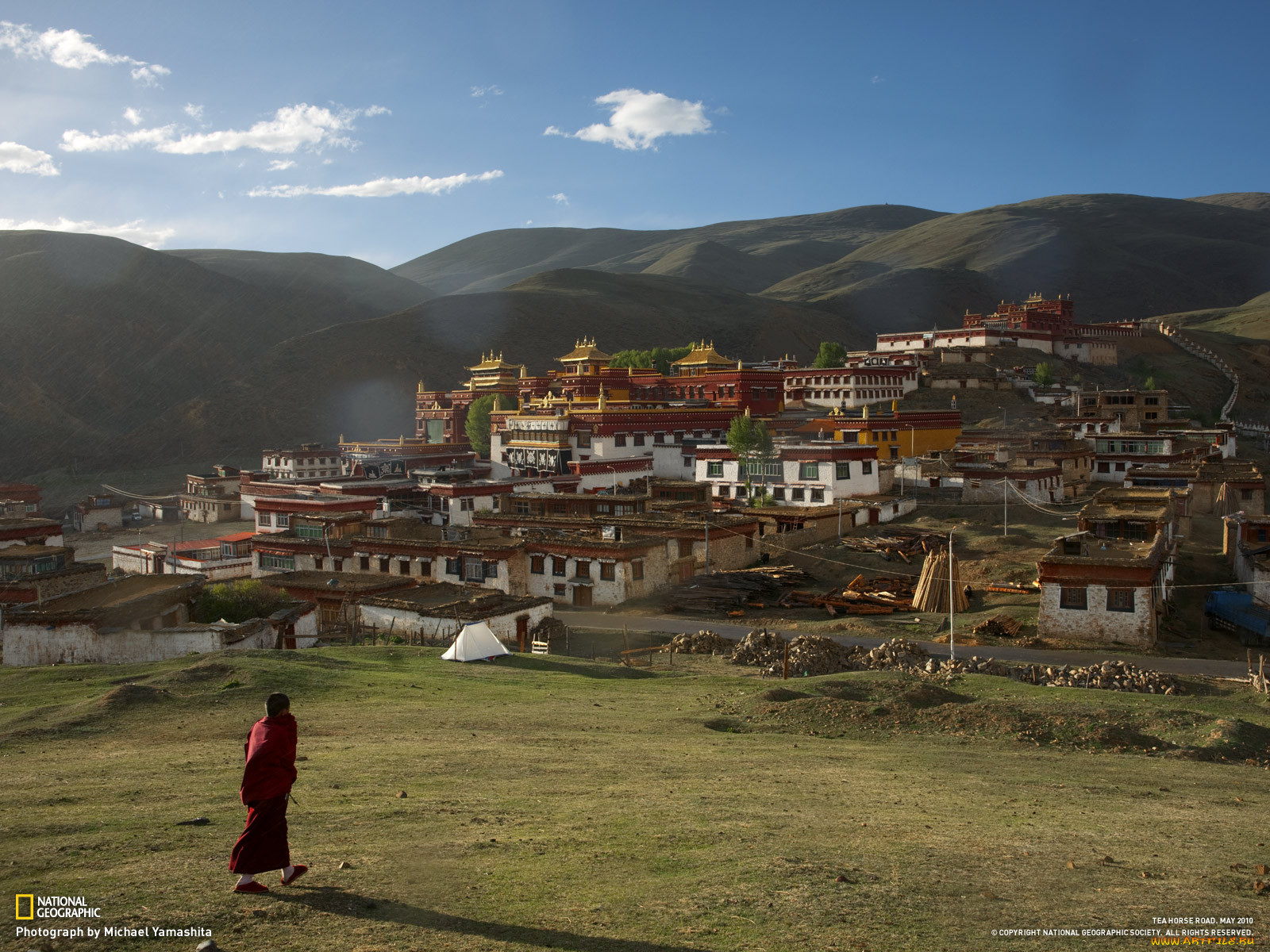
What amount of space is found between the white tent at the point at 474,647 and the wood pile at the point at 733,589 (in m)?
14.5

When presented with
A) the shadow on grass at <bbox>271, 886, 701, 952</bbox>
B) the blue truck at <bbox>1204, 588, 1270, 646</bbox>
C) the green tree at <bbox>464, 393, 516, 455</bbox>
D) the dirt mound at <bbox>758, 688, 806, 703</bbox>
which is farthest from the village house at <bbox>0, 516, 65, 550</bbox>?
the blue truck at <bbox>1204, 588, 1270, 646</bbox>

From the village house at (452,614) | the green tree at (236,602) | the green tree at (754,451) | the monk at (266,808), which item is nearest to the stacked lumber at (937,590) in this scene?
the village house at (452,614)

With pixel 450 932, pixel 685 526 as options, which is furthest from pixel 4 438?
pixel 450 932

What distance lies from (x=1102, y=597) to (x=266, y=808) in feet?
94.9

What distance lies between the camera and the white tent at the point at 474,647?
25078 millimetres

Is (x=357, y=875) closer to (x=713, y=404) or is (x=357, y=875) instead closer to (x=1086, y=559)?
(x=1086, y=559)

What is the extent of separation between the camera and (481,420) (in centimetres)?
8906

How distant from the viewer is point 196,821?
965 centimetres

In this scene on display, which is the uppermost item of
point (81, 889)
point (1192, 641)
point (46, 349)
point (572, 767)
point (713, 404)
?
point (46, 349)

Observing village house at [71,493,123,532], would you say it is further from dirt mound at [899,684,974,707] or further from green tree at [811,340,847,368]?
green tree at [811,340,847,368]

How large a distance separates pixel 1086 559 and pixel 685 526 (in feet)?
59.6

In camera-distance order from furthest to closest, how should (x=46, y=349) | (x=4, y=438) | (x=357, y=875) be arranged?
(x=46, y=349) → (x=4, y=438) → (x=357, y=875)

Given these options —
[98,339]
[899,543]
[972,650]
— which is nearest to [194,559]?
[899,543]

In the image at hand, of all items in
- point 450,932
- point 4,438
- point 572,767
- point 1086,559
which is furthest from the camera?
point 4,438
